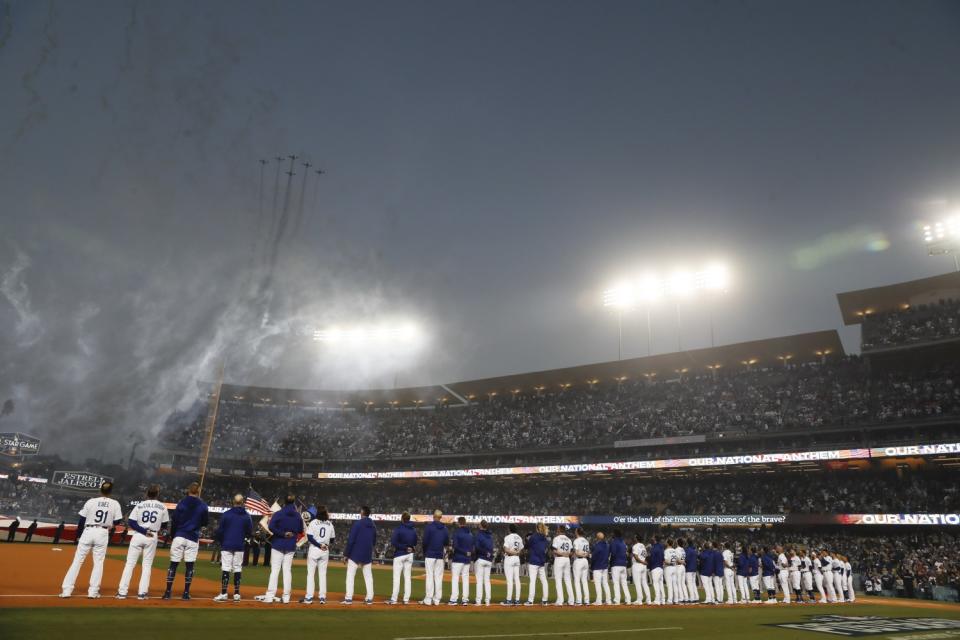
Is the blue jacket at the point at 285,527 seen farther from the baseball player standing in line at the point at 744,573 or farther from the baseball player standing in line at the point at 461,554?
the baseball player standing in line at the point at 744,573

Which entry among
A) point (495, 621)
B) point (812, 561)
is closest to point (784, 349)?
point (812, 561)

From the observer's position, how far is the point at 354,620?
10133 millimetres

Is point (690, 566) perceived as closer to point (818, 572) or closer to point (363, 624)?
point (818, 572)

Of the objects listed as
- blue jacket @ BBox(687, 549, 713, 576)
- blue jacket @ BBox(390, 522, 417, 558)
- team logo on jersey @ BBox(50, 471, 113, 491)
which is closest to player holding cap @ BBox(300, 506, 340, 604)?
blue jacket @ BBox(390, 522, 417, 558)

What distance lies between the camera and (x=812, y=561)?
2391 cm

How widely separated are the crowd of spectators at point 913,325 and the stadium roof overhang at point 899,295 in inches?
23.2

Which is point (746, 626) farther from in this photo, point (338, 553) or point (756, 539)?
point (338, 553)

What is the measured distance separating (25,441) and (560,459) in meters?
78.1

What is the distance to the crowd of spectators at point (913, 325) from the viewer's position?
3828 cm

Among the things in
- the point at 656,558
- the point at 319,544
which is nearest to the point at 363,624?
the point at 319,544

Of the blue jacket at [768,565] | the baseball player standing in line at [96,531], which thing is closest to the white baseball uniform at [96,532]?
the baseball player standing in line at [96,531]

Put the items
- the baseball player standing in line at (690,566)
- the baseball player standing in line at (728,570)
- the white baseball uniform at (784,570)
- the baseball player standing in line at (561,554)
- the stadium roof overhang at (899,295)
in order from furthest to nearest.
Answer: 1. the stadium roof overhang at (899,295)
2. the white baseball uniform at (784,570)
3. the baseball player standing in line at (728,570)
4. the baseball player standing in line at (690,566)
5. the baseball player standing in line at (561,554)

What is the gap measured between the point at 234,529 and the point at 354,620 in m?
3.39

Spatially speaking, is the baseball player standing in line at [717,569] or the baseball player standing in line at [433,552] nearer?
the baseball player standing in line at [433,552]
